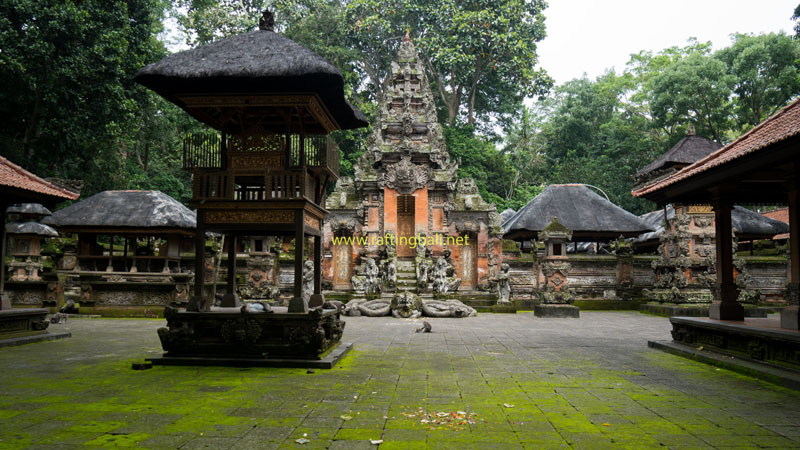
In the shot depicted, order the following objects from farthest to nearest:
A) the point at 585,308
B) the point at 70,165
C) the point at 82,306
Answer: the point at 70,165, the point at 585,308, the point at 82,306

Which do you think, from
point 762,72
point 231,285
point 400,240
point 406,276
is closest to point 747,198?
point 231,285

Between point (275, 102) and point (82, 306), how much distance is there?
1194cm

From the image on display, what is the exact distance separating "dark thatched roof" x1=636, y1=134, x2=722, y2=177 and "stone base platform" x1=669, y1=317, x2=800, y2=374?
1323 cm

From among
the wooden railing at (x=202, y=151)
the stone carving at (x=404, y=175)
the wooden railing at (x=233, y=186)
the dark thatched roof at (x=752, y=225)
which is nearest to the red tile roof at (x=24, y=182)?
the wooden railing at (x=202, y=151)

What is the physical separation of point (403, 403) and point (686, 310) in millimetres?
15549

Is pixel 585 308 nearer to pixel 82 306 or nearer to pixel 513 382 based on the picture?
pixel 513 382

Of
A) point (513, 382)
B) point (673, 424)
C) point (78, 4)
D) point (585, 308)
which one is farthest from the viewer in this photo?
point (585, 308)

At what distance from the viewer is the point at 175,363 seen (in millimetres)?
7195

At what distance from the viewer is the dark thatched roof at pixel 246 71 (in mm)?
7301

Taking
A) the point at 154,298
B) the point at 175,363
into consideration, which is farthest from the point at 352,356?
the point at 154,298

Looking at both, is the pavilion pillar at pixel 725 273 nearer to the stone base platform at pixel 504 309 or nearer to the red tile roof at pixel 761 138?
the red tile roof at pixel 761 138

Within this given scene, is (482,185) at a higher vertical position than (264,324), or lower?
higher

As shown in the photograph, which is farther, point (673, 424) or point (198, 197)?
point (198, 197)

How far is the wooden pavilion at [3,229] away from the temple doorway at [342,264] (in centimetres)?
1181
